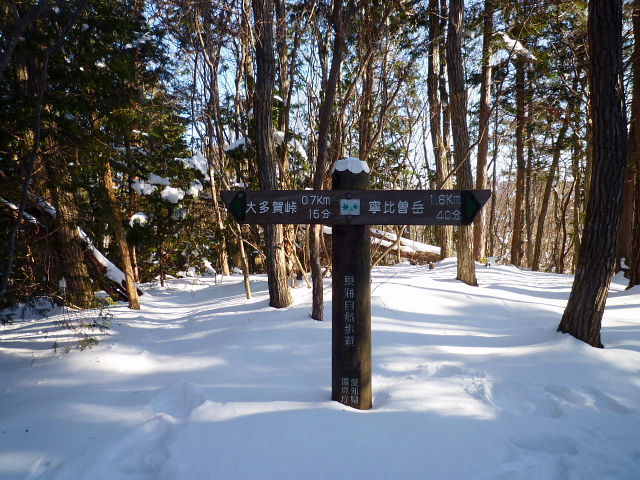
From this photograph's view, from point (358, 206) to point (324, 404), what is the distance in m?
1.72

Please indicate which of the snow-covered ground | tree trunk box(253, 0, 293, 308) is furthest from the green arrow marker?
tree trunk box(253, 0, 293, 308)

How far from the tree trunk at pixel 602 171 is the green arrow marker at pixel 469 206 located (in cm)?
246

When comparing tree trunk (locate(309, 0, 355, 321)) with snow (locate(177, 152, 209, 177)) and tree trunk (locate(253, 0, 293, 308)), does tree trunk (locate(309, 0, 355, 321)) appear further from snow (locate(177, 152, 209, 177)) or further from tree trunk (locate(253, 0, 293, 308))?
snow (locate(177, 152, 209, 177))

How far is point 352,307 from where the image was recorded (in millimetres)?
2959

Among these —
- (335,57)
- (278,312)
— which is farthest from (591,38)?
(278,312)

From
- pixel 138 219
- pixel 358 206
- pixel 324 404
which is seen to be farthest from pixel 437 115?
pixel 324 404

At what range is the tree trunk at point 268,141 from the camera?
6074mm

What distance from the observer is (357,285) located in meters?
2.96

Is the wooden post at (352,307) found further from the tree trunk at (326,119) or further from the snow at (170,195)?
the snow at (170,195)

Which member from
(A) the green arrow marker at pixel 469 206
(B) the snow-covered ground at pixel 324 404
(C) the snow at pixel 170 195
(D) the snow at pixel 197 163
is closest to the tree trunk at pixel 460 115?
(B) the snow-covered ground at pixel 324 404

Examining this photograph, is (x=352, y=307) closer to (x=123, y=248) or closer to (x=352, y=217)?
(x=352, y=217)

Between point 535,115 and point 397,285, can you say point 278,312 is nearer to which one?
point 397,285

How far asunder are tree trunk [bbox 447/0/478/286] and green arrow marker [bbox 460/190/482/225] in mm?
5543

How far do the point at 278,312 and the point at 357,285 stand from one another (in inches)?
131
